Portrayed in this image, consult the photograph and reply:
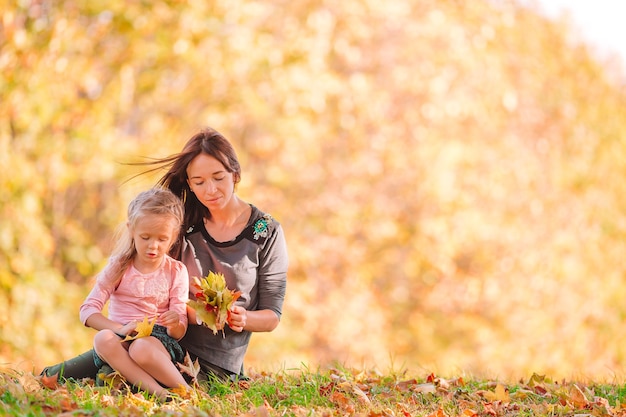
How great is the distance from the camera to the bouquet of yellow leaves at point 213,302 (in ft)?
12.3

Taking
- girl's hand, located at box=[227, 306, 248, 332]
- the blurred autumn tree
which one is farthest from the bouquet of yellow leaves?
the blurred autumn tree

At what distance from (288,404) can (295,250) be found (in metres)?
6.77

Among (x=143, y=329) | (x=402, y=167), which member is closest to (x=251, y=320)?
(x=143, y=329)

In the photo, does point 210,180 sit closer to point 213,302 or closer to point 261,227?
point 261,227

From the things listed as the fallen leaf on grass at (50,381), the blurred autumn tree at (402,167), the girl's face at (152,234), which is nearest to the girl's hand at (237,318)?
the girl's face at (152,234)

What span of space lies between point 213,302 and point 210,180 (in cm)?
59

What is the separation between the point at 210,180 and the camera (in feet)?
13.2

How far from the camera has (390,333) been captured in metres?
12.6

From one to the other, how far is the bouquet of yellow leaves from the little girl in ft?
0.47

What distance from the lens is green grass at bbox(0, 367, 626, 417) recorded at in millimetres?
3342

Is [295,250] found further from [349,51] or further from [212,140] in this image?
[212,140]

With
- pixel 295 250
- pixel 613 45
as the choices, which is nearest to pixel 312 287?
pixel 295 250

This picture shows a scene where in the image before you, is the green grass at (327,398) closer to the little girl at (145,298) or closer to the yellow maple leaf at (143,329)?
the little girl at (145,298)

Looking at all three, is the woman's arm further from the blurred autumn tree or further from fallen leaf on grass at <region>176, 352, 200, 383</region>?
the blurred autumn tree
